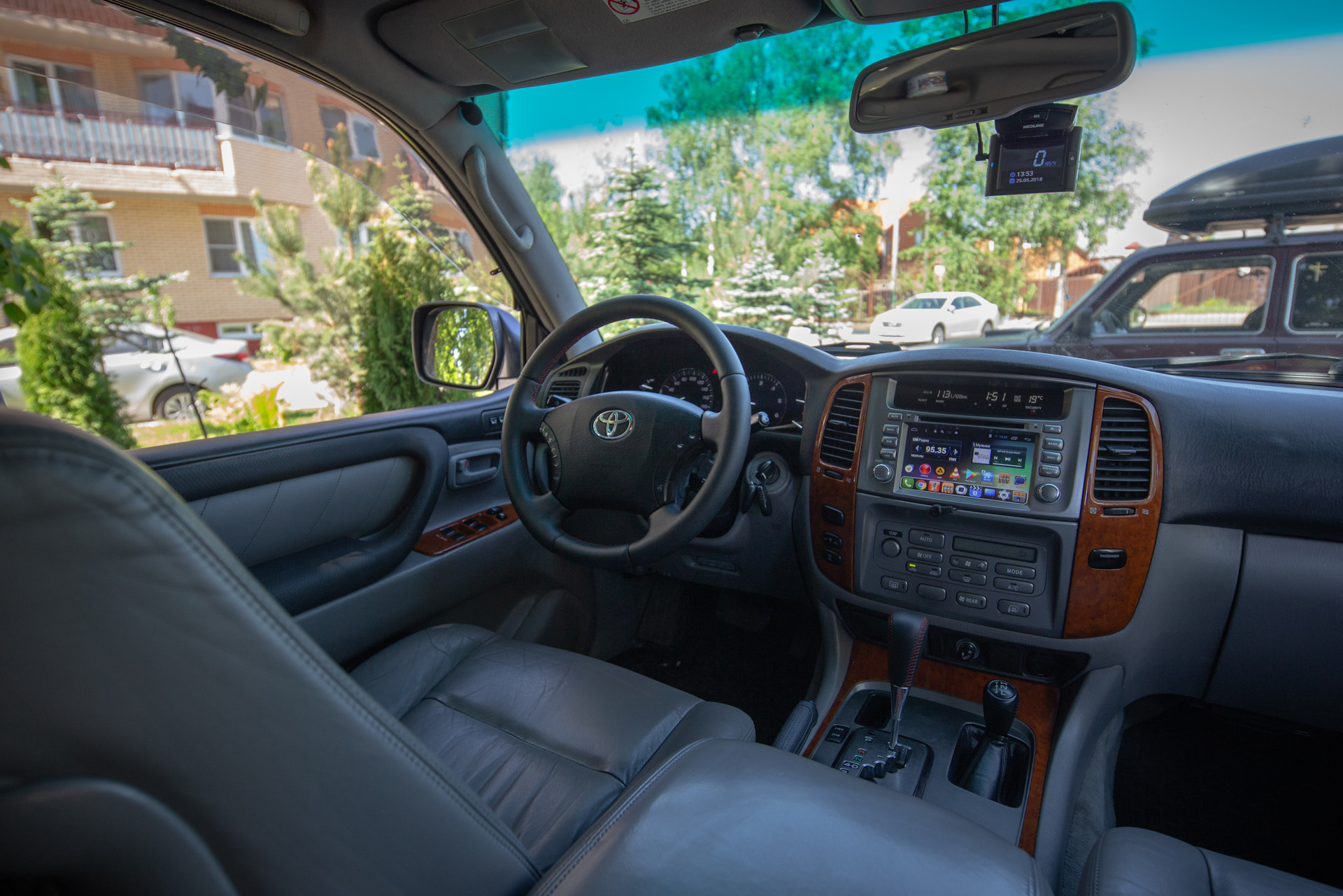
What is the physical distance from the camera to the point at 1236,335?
69.1 inches

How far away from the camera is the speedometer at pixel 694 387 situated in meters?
2.33

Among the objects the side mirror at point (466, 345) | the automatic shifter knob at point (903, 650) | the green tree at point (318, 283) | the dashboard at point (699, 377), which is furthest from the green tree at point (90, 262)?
the automatic shifter knob at point (903, 650)

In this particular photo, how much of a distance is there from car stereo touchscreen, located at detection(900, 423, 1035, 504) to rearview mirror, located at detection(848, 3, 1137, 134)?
2.53 ft

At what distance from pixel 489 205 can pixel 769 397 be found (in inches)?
44.0

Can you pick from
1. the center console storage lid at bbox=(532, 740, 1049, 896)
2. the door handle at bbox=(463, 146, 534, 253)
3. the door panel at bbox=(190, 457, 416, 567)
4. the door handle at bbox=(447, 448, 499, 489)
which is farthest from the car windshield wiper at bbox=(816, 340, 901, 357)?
the center console storage lid at bbox=(532, 740, 1049, 896)

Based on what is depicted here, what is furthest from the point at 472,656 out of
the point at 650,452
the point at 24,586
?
the point at 24,586

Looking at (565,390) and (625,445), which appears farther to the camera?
(565,390)

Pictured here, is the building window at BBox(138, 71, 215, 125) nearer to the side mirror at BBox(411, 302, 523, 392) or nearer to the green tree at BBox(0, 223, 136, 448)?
the side mirror at BBox(411, 302, 523, 392)

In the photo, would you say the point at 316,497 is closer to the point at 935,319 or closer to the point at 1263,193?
the point at 935,319

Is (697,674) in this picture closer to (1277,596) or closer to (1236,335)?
(1277,596)

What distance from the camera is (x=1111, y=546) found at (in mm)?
1779

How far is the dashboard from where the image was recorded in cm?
230

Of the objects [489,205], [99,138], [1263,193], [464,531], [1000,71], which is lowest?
[464,531]

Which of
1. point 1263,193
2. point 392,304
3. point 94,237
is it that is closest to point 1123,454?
point 1263,193
